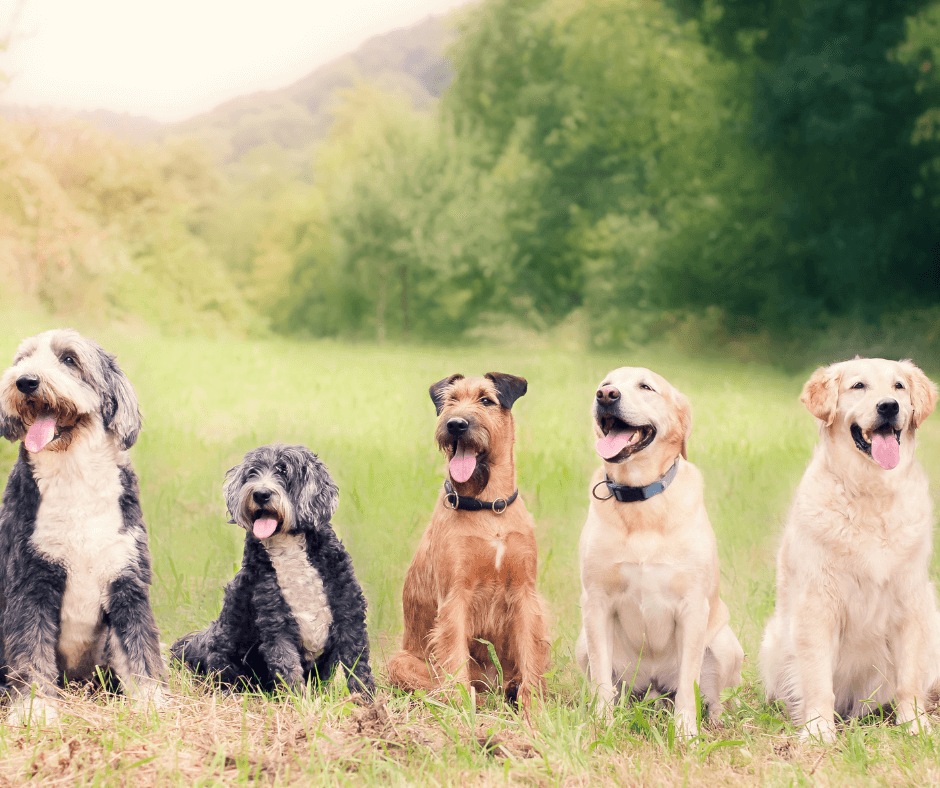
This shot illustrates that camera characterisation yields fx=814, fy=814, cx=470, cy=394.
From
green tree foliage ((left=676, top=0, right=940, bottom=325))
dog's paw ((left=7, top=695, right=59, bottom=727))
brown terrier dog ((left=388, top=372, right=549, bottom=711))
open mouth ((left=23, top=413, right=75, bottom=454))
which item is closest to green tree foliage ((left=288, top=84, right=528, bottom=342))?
green tree foliage ((left=676, top=0, right=940, bottom=325))

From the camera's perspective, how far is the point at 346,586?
335 cm

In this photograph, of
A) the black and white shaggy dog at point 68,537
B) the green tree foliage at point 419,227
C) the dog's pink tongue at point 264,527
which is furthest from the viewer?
the green tree foliage at point 419,227

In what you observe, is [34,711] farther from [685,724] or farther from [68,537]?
[685,724]

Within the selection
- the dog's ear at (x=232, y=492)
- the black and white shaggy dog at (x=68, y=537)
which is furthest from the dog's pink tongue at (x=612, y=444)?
the black and white shaggy dog at (x=68, y=537)

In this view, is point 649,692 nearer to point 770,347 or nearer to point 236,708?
point 236,708

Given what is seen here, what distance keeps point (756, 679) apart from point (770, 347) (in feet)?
57.2

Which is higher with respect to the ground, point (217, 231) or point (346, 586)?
point (217, 231)

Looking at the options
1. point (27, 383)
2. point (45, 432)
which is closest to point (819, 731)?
point (45, 432)

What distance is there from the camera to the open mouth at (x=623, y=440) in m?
3.39

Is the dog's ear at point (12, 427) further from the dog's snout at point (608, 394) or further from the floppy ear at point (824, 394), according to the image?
the floppy ear at point (824, 394)

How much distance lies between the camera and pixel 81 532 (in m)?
3.11

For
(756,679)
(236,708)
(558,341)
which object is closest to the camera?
(236,708)

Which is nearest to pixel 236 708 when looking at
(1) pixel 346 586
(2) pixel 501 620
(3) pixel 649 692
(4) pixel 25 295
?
(1) pixel 346 586

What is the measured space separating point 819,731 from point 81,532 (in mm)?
3050
